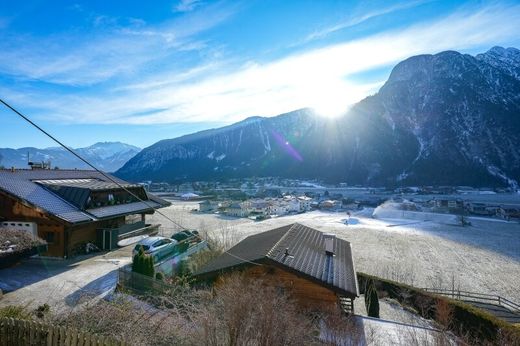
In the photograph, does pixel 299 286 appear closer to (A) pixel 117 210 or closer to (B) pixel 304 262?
(B) pixel 304 262

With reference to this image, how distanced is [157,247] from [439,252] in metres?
24.9

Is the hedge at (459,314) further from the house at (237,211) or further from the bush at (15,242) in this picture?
the house at (237,211)

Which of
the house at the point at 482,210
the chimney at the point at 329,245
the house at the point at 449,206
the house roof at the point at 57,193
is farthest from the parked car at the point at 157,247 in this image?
the house at the point at 482,210

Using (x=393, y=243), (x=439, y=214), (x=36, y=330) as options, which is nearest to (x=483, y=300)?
(x=393, y=243)

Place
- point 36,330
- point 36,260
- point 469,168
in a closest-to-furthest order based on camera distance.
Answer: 1. point 36,330
2. point 36,260
3. point 469,168

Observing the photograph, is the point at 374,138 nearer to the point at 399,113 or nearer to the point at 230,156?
the point at 399,113

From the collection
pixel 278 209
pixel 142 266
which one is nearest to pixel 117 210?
pixel 142 266

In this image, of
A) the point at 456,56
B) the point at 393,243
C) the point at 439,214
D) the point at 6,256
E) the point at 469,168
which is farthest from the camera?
the point at 456,56

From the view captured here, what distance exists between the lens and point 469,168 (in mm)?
112750

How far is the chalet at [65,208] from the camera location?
662 inches

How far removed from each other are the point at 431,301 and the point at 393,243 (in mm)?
17753

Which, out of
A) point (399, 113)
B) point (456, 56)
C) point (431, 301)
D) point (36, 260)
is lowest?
point (431, 301)

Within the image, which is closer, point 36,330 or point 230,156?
point 36,330

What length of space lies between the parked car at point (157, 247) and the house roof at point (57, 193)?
1.98 m
